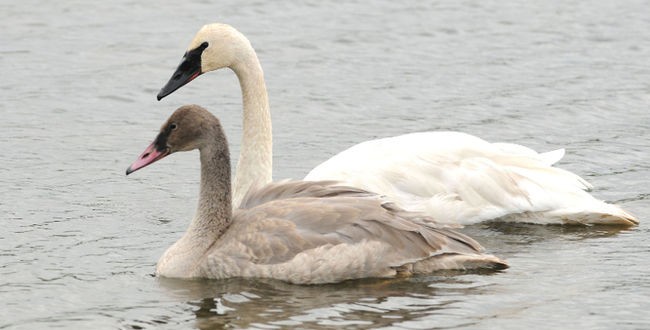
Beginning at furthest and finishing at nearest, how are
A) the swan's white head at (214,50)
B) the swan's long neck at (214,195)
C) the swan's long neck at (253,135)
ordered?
the swan's white head at (214,50)
the swan's long neck at (253,135)
the swan's long neck at (214,195)

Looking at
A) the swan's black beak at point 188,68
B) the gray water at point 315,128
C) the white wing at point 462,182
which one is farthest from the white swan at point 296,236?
the swan's black beak at point 188,68

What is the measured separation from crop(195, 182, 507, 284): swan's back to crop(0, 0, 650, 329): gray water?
11cm

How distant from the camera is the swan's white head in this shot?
40.8 ft

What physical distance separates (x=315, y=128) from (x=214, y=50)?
9.19 feet

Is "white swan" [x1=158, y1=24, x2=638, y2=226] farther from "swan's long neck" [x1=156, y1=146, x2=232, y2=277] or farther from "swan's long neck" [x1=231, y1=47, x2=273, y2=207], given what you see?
"swan's long neck" [x1=156, y1=146, x2=232, y2=277]

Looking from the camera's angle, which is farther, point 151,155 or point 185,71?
Result: point 185,71

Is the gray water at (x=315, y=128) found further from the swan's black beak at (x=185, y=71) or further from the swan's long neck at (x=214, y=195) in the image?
the swan's black beak at (x=185, y=71)

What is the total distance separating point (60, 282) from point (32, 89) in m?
5.76

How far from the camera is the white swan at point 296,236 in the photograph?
1056cm

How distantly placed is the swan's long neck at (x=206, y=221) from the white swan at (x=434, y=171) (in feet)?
3.79

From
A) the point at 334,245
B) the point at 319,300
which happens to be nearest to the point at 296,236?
the point at 334,245

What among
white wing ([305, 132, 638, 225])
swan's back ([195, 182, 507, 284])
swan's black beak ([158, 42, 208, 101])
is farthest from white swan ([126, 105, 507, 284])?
swan's black beak ([158, 42, 208, 101])

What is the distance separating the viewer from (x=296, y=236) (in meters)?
10.6

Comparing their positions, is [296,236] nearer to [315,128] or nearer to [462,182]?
[462,182]
